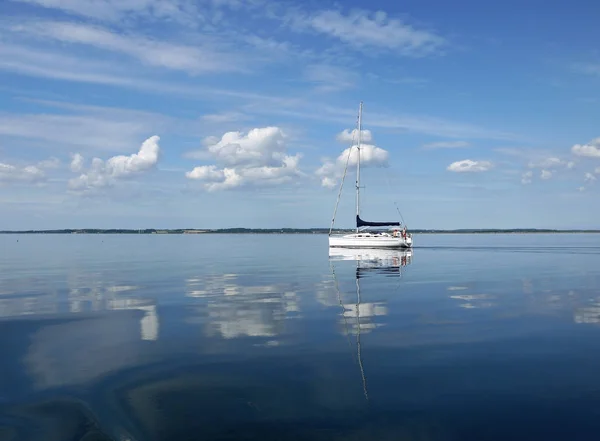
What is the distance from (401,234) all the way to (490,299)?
230 feet

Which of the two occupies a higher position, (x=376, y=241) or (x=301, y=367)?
(x=376, y=241)

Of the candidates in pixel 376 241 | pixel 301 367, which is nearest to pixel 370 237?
pixel 376 241

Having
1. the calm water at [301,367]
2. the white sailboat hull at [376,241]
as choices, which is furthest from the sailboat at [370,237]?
the calm water at [301,367]

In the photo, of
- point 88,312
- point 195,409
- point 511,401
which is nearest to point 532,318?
point 511,401

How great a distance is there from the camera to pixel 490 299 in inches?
1257

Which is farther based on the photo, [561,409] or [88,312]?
[88,312]

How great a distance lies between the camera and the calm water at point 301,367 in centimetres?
1154

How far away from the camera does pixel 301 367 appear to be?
16.2 metres

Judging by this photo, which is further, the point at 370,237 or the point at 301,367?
the point at 370,237

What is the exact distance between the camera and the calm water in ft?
37.9

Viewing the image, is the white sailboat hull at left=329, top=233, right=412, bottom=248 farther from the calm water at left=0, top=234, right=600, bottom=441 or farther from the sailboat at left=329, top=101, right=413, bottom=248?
the calm water at left=0, top=234, right=600, bottom=441

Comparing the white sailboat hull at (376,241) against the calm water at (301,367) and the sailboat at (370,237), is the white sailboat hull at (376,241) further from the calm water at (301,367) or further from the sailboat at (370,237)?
the calm water at (301,367)

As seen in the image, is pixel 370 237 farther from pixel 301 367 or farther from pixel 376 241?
pixel 301 367

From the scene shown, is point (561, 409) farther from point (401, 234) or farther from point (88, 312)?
point (401, 234)
